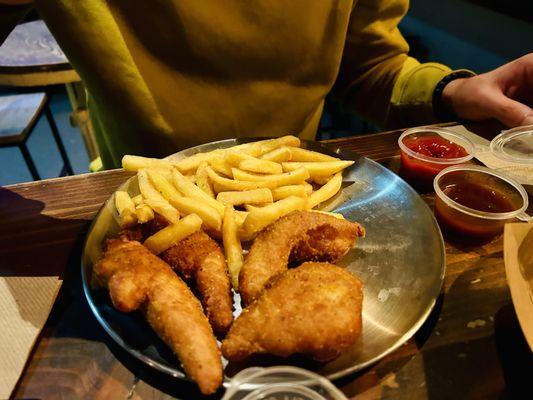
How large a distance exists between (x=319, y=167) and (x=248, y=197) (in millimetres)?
328

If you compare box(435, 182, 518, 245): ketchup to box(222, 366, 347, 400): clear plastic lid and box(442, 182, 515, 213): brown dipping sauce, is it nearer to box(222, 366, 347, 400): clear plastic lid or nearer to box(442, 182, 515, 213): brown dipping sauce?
box(442, 182, 515, 213): brown dipping sauce

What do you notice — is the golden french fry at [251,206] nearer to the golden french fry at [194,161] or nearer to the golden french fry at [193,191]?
the golden french fry at [193,191]

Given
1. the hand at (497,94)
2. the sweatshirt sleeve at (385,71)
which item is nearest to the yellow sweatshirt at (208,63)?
the sweatshirt sleeve at (385,71)

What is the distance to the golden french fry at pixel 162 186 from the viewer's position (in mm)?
1421

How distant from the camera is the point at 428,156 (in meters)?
1.76

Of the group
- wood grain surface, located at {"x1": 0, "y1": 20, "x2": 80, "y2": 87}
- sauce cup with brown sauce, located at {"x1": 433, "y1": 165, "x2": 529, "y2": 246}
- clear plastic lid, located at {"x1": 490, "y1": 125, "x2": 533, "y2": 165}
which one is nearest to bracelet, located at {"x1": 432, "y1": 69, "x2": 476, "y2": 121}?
clear plastic lid, located at {"x1": 490, "y1": 125, "x2": 533, "y2": 165}

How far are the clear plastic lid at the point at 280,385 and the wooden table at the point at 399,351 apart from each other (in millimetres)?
192

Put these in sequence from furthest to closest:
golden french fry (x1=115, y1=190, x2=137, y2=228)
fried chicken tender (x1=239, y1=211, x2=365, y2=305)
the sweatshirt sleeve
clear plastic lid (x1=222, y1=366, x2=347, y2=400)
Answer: the sweatshirt sleeve < golden french fry (x1=115, y1=190, x2=137, y2=228) < fried chicken tender (x1=239, y1=211, x2=365, y2=305) < clear plastic lid (x1=222, y1=366, x2=347, y2=400)

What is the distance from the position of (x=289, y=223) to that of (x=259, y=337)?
42cm

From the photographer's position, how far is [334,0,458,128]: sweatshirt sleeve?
2.30m

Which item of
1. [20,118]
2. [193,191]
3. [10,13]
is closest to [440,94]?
[193,191]

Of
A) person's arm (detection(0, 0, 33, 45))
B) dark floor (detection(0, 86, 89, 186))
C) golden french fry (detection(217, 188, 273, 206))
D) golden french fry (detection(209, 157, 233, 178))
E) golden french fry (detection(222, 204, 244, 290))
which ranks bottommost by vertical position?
dark floor (detection(0, 86, 89, 186))

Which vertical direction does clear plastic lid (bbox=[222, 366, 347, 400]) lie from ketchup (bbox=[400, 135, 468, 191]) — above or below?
above

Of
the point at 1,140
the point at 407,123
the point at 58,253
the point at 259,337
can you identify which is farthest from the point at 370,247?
the point at 1,140
